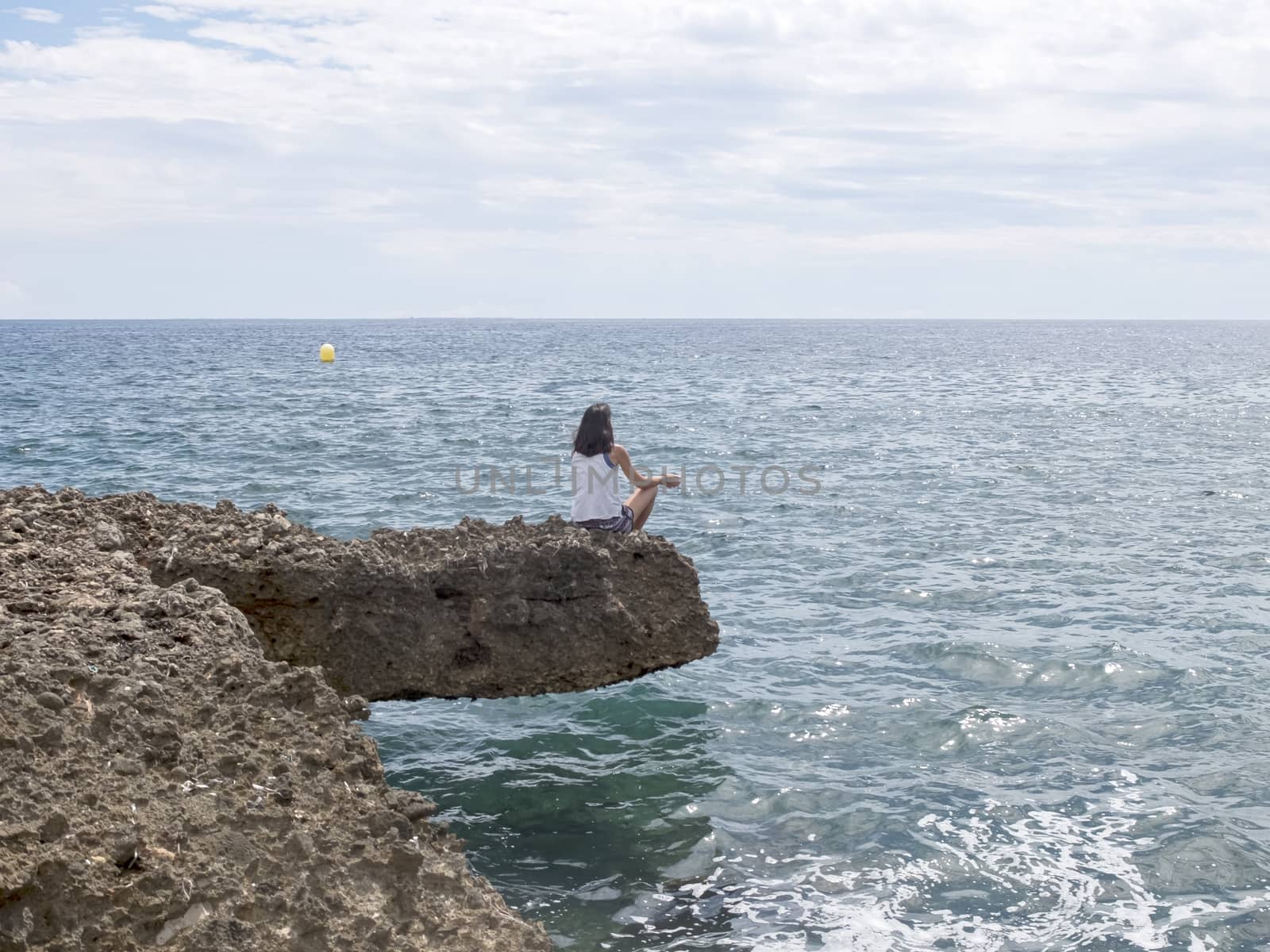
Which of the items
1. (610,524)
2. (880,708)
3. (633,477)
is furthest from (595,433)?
(880,708)

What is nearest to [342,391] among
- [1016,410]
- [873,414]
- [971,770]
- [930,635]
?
[873,414]

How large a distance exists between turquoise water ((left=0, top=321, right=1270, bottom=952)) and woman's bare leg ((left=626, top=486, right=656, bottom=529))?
148cm

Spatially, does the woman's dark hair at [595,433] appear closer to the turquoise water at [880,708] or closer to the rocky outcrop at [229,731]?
the rocky outcrop at [229,731]

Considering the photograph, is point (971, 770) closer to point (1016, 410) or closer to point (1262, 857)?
point (1262, 857)

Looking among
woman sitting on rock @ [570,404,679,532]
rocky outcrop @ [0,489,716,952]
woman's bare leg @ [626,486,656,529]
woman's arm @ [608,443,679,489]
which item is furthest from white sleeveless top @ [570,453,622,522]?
rocky outcrop @ [0,489,716,952]

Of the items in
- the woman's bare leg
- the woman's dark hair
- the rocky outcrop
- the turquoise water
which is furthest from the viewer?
the woman's bare leg

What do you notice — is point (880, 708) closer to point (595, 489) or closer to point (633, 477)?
point (633, 477)

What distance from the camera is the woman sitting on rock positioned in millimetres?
9430

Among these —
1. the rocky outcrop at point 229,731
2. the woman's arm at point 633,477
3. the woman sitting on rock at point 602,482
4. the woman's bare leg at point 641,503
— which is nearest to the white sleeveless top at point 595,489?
the woman sitting on rock at point 602,482

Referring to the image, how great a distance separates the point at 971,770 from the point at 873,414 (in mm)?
30796

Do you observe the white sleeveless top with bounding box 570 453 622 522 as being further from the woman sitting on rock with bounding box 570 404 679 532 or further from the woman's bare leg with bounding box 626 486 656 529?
the woman's bare leg with bounding box 626 486 656 529

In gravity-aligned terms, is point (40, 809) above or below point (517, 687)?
above

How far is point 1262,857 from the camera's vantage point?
732cm

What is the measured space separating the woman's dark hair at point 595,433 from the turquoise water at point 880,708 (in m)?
2.13
